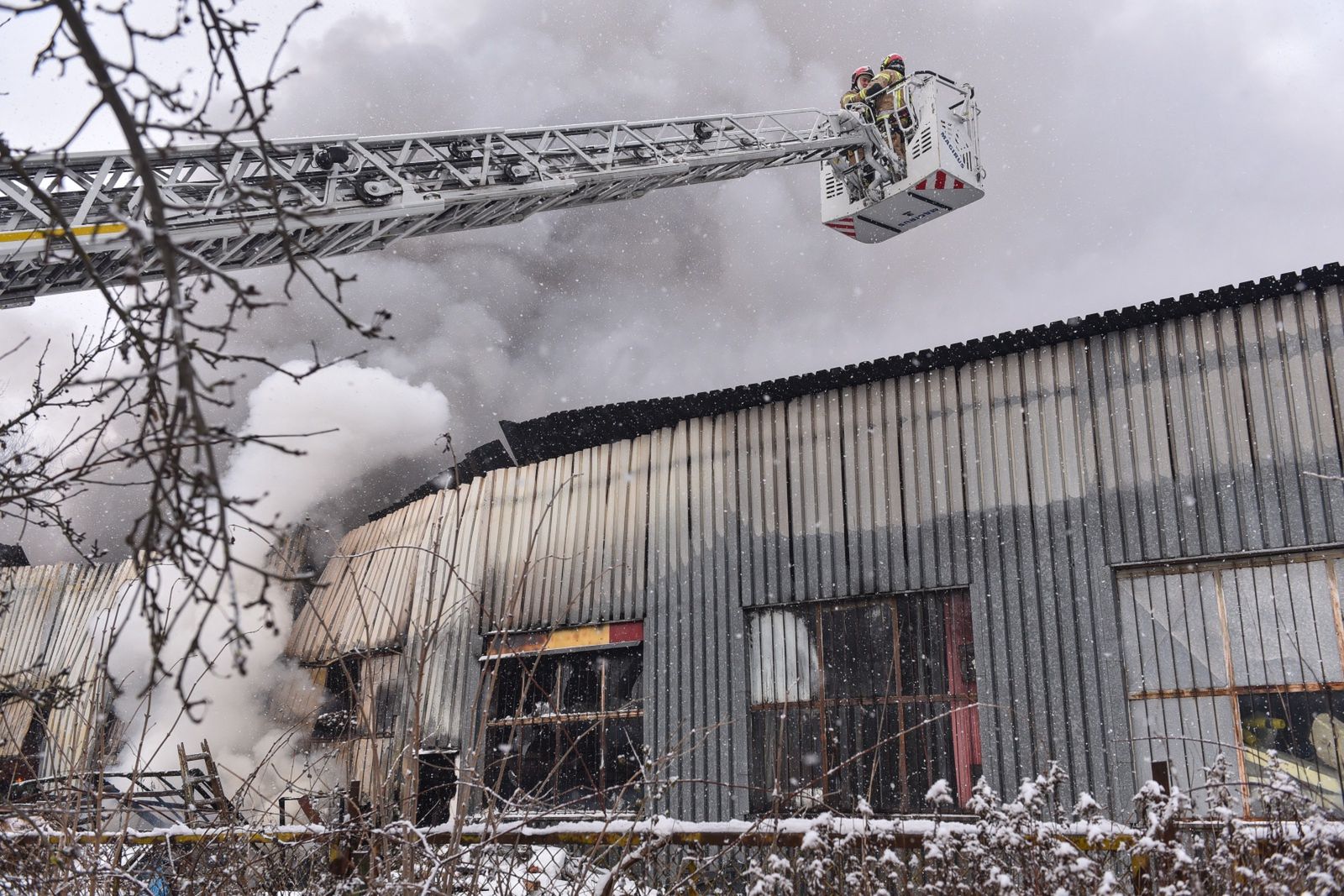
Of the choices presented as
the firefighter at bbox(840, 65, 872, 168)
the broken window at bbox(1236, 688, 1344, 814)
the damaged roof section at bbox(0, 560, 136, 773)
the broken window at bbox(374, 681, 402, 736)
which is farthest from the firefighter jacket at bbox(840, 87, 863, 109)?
the damaged roof section at bbox(0, 560, 136, 773)

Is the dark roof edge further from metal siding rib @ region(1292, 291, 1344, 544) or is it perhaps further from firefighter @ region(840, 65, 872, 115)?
firefighter @ region(840, 65, 872, 115)

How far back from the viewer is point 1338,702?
8.35 metres

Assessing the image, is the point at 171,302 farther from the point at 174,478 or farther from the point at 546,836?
the point at 546,836

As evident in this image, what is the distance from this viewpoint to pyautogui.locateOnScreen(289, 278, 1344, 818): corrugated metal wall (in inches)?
359

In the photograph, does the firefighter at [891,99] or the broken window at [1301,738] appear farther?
the firefighter at [891,99]

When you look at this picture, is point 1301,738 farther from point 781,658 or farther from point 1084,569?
point 781,658

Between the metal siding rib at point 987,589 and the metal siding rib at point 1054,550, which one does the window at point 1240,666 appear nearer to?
the metal siding rib at point 1054,550

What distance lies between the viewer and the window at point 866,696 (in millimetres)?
10234

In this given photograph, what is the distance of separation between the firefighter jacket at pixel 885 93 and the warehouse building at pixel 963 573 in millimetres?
4918

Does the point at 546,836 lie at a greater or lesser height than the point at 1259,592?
lesser

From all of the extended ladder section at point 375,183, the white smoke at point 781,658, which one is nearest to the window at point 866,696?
the white smoke at point 781,658

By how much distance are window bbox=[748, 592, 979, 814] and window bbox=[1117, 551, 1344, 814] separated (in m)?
1.64

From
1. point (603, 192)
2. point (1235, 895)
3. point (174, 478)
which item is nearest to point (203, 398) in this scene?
point (174, 478)

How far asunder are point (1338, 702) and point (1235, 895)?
5.03 m
